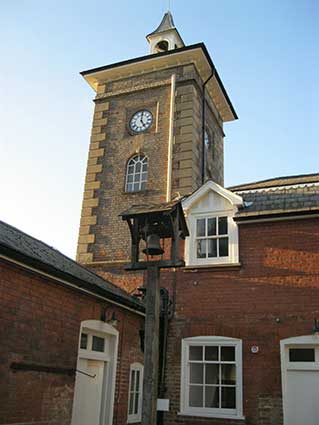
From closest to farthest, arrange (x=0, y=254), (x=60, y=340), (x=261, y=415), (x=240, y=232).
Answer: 1. (x=0, y=254)
2. (x=60, y=340)
3. (x=261, y=415)
4. (x=240, y=232)

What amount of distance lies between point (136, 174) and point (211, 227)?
5185 millimetres

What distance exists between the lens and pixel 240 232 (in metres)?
11.7

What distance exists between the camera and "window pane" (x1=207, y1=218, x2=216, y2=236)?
12062 mm

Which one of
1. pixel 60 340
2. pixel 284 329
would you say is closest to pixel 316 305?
pixel 284 329

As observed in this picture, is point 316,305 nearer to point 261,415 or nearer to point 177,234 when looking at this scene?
point 261,415

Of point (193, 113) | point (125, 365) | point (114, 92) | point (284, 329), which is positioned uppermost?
point (114, 92)

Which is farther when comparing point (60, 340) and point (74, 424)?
point (74, 424)

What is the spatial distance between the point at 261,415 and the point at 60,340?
4.75 m

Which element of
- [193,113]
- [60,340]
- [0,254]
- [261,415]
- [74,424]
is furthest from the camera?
[193,113]

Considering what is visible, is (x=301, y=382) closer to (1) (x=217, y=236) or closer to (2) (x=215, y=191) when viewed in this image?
(1) (x=217, y=236)

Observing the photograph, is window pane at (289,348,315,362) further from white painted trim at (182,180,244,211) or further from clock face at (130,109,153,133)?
clock face at (130,109,153,133)

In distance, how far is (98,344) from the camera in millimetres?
9930

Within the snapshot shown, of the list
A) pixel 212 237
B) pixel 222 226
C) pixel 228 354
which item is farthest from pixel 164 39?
pixel 228 354

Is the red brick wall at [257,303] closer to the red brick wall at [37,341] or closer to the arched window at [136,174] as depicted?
the red brick wall at [37,341]
